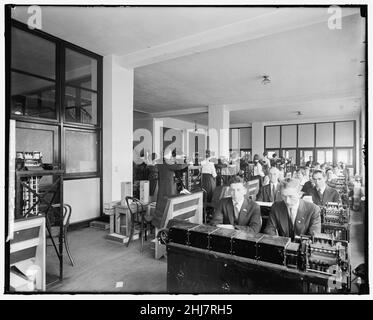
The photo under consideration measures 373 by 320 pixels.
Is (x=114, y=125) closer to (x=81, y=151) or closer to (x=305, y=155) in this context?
(x=81, y=151)

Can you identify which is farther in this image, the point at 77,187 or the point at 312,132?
the point at 312,132

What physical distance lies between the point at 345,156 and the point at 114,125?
404 inches

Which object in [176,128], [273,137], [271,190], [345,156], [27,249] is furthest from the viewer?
[273,137]

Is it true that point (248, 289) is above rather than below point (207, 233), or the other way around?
below

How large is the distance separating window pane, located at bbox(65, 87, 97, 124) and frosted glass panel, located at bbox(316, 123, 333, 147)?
1032 centimetres

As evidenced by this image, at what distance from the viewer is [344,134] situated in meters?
10.7

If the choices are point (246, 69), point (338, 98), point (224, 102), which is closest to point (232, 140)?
point (224, 102)

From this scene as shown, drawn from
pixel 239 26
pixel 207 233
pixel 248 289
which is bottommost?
pixel 248 289

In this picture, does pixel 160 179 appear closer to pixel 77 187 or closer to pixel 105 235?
pixel 105 235

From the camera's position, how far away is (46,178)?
145 inches

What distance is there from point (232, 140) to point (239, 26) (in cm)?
1030

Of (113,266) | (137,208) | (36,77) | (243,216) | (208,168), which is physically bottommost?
(113,266)

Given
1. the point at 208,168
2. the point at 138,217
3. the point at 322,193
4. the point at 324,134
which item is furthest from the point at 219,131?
the point at 324,134

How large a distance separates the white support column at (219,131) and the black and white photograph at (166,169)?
35.6 inches
